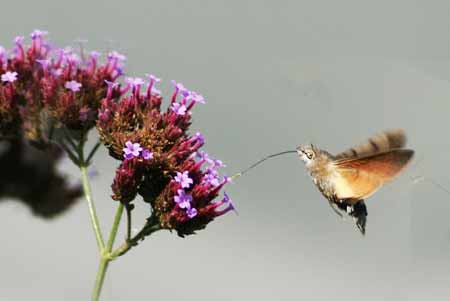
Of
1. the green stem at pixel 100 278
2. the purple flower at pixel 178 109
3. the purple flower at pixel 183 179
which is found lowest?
the green stem at pixel 100 278

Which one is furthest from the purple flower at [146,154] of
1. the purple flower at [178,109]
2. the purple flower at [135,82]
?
the purple flower at [135,82]

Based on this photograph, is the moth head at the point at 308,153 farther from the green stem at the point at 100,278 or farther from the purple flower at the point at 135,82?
the green stem at the point at 100,278

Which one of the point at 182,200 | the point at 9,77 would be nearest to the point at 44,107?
the point at 9,77

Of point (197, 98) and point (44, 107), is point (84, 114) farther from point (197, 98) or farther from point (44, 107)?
point (197, 98)

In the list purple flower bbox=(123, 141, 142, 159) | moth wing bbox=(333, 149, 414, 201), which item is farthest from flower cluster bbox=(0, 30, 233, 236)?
moth wing bbox=(333, 149, 414, 201)

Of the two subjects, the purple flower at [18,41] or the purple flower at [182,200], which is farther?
the purple flower at [18,41]

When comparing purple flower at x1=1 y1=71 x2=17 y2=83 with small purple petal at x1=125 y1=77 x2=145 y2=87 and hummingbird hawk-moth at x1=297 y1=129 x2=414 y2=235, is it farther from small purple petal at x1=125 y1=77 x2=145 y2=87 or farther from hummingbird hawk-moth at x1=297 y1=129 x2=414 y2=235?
hummingbird hawk-moth at x1=297 y1=129 x2=414 y2=235

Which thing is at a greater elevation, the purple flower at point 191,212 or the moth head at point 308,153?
the moth head at point 308,153

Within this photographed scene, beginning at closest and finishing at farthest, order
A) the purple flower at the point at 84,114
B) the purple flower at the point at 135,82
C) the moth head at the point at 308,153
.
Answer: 1. the moth head at the point at 308,153
2. the purple flower at the point at 135,82
3. the purple flower at the point at 84,114
